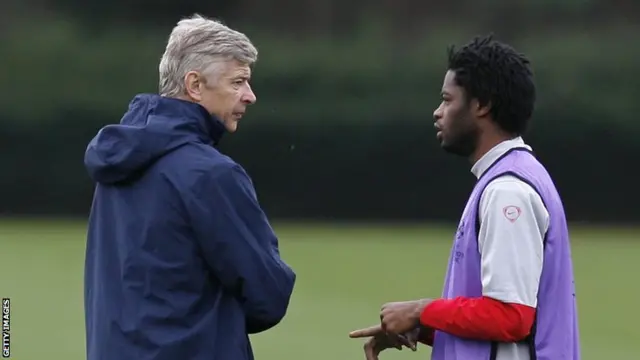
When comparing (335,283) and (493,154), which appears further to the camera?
(335,283)

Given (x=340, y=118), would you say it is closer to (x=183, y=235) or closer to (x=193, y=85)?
(x=193, y=85)

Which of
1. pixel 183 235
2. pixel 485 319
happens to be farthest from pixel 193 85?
pixel 485 319

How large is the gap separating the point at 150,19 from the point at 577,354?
1062 centimetres

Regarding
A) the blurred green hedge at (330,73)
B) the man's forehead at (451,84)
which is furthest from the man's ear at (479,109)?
the blurred green hedge at (330,73)

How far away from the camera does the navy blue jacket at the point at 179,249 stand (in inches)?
96.8

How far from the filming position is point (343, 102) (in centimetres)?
Result: 1267

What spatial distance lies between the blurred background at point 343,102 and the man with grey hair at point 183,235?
9123 mm

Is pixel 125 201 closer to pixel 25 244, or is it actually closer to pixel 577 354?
pixel 577 354

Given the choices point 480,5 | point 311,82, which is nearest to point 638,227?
point 480,5

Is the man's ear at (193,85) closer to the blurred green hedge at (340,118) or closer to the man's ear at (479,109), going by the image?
the man's ear at (479,109)

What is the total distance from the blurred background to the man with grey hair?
29.9ft

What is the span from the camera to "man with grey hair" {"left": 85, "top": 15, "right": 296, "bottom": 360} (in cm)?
246

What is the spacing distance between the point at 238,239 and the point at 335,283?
638cm

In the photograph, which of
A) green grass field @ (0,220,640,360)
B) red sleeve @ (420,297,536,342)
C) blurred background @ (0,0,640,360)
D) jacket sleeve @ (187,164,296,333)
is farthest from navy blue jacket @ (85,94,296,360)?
blurred background @ (0,0,640,360)
